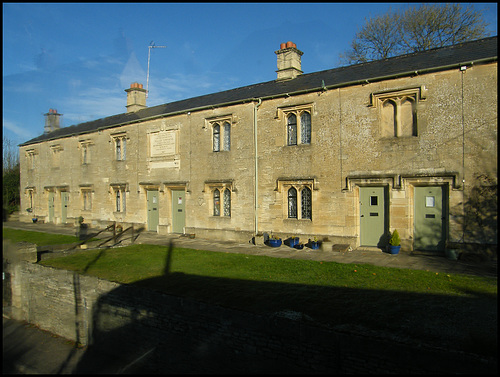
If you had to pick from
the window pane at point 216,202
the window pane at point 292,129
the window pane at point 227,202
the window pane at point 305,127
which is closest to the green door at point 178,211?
the window pane at point 216,202

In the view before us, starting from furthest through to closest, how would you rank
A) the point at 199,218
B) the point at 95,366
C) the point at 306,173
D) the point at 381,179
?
the point at 199,218
the point at 306,173
the point at 381,179
the point at 95,366

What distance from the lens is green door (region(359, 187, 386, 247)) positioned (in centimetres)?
1400

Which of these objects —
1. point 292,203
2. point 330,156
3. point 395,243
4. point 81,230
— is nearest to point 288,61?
point 330,156

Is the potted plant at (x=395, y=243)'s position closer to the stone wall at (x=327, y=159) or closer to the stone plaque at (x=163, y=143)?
the stone wall at (x=327, y=159)

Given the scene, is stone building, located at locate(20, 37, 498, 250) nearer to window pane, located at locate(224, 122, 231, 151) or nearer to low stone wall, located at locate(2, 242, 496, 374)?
window pane, located at locate(224, 122, 231, 151)

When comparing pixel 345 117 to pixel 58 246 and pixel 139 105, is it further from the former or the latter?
pixel 139 105

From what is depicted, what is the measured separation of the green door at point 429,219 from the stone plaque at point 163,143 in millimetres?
12453

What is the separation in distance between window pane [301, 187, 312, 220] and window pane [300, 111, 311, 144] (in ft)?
6.76

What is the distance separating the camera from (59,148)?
92.2ft

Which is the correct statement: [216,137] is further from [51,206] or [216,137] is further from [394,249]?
[51,206]

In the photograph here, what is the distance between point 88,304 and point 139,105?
1819 cm

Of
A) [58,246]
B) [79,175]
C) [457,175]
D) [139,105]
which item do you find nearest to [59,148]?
[79,175]

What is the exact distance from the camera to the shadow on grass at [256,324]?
6.18 m

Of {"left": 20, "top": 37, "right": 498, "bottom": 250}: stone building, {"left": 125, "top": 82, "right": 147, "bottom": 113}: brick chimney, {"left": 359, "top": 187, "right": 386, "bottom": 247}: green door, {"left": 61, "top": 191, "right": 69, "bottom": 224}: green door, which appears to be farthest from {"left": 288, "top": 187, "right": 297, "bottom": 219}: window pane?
{"left": 61, "top": 191, "right": 69, "bottom": 224}: green door
